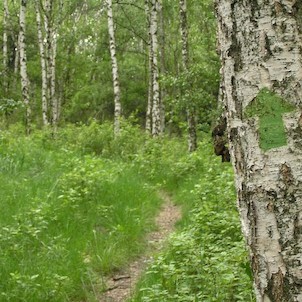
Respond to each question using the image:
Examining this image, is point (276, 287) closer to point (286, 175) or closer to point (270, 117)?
point (286, 175)

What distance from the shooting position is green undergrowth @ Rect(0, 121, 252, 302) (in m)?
4.21

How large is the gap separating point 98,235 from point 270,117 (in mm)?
4586

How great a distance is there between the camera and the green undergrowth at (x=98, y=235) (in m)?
4.21

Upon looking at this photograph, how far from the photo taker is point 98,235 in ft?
19.9

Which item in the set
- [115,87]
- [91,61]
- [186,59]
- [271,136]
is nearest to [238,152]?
[271,136]

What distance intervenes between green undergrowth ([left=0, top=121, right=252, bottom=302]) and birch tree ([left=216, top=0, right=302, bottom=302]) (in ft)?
2.88

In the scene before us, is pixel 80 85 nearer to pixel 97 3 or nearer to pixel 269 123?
pixel 97 3

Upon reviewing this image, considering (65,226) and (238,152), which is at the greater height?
(238,152)

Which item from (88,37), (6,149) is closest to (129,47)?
(88,37)

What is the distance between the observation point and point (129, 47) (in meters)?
34.8

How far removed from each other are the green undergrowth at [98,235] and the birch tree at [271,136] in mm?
879

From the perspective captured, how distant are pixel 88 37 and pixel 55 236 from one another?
28040mm

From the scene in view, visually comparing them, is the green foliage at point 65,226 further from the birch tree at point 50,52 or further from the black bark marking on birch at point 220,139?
the birch tree at point 50,52

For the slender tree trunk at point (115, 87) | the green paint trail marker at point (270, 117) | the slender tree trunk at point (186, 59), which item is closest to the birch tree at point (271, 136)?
the green paint trail marker at point (270, 117)
